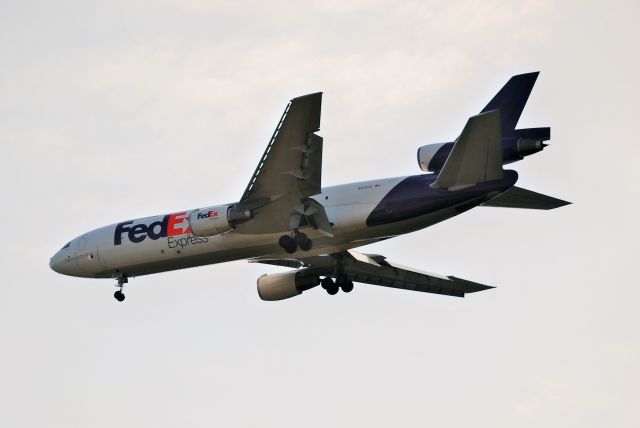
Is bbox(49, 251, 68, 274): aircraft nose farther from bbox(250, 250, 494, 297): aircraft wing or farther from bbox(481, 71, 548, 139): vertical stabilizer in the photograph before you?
bbox(481, 71, 548, 139): vertical stabilizer

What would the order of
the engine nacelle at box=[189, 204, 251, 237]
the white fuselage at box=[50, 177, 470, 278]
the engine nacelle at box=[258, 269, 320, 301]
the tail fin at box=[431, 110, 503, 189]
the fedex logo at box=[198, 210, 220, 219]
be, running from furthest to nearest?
the engine nacelle at box=[258, 269, 320, 301]
the fedex logo at box=[198, 210, 220, 219]
the white fuselage at box=[50, 177, 470, 278]
the engine nacelle at box=[189, 204, 251, 237]
the tail fin at box=[431, 110, 503, 189]

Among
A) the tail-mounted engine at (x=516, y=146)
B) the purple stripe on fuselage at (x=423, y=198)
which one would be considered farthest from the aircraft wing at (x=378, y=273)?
the tail-mounted engine at (x=516, y=146)

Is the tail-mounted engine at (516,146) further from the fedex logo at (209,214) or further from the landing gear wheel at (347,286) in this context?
the landing gear wheel at (347,286)

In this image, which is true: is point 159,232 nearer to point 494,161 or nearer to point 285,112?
point 285,112

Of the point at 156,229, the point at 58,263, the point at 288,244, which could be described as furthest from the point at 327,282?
the point at 58,263

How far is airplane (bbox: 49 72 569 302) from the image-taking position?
4209 cm

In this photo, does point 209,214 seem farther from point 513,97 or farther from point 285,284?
point 513,97

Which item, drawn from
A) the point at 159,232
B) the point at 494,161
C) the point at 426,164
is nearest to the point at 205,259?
the point at 159,232

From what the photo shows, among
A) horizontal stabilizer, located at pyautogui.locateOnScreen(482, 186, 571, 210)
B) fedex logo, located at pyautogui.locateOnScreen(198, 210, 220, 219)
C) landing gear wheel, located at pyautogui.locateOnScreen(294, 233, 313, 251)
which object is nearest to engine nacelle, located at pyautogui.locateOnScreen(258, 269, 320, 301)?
landing gear wheel, located at pyautogui.locateOnScreen(294, 233, 313, 251)

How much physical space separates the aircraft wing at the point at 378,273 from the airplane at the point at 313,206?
143mm

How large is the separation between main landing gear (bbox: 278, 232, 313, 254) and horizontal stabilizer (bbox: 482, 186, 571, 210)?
249 inches

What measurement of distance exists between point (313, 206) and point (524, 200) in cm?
732

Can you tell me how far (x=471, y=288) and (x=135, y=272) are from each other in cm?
1384

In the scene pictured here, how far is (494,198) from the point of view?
43938mm
